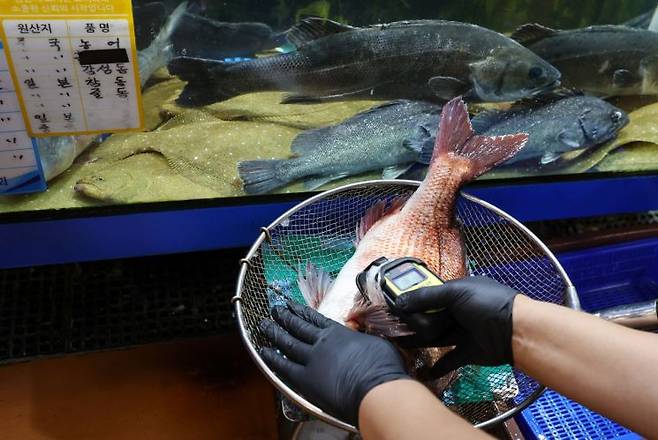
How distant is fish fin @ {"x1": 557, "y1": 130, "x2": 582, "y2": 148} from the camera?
2.04 meters

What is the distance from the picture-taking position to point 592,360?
1.08 meters

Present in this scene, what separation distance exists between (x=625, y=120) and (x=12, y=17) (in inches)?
78.2

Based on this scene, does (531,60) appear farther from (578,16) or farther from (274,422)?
(274,422)

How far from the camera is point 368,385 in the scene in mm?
1103

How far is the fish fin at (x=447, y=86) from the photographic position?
1.86 metres

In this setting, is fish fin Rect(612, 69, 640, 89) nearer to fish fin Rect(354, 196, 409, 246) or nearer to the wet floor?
fish fin Rect(354, 196, 409, 246)

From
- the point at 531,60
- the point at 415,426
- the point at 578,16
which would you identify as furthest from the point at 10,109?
the point at 578,16

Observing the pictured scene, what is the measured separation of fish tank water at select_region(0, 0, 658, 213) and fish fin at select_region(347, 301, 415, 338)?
639 mm

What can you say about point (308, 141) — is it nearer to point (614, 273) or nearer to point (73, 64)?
point (73, 64)

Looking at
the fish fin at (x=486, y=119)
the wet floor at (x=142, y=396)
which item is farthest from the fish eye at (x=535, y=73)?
the wet floor at (x=142, y=396)

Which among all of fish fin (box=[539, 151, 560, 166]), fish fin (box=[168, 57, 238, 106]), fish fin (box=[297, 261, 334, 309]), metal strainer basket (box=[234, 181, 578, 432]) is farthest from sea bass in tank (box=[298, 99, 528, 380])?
fish fin (box=[168, 57, 238, 106])

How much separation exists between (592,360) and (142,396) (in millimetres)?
→ 1432

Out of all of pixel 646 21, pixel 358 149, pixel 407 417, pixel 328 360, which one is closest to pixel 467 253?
pixel 358 149

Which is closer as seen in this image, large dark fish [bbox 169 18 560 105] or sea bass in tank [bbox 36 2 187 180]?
sea bass in tank [bbox 36 2 187 180]
